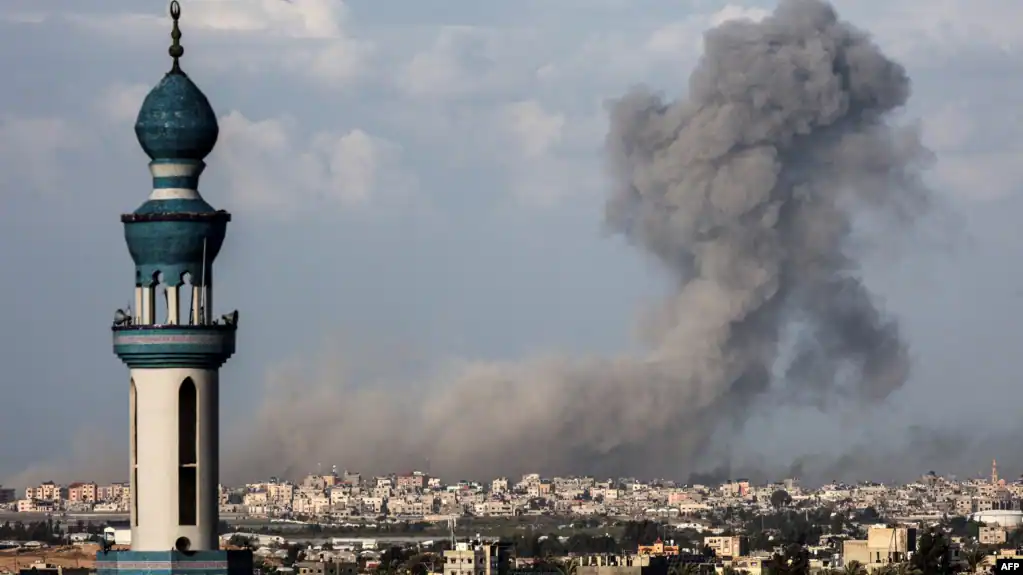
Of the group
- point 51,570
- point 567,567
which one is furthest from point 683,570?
point 51,570

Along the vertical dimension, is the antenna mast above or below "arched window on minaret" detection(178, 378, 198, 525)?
above

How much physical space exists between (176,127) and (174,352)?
2.28 metres

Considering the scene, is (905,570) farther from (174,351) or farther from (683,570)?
(174,351)

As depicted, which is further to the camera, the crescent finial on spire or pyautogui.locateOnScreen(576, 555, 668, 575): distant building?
pyautogui.locateOnScreen(576, 555, 668, 575): distant building

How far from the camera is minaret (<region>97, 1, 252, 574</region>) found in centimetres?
2956

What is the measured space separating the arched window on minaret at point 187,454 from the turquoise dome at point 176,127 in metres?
2.34

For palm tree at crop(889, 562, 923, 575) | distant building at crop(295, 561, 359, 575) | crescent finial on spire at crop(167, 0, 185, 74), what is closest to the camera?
crescent finial on spire at crop(167, 0, 185, 74)

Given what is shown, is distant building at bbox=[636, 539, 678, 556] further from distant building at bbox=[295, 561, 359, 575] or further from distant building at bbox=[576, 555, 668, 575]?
distant building at bbox=[295, 561, 359, 575]

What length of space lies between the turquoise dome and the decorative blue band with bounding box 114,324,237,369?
176 cm

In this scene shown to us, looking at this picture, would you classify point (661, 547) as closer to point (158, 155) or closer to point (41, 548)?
point (41, 548)

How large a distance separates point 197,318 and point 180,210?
3.65 feet

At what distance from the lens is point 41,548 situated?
654 feet

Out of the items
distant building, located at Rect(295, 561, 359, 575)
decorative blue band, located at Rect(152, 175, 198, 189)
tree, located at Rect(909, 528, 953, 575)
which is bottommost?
decorative blue band, located at Rect(152, 175, 198, 189)

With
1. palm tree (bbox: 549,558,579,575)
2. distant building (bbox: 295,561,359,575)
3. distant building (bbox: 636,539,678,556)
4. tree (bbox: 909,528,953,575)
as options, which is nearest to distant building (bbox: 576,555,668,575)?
palm tree (bbox: 549,558,579,575)
